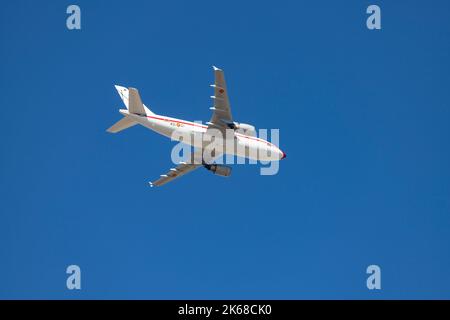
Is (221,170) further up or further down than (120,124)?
further down

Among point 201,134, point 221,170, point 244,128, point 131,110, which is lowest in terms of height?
point 221,170

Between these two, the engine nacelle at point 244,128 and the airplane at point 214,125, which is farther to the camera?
the engine nacelle at point 244,128

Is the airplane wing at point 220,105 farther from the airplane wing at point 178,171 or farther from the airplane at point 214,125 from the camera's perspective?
the airplane wing at point 178,171

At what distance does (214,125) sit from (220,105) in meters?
1.80

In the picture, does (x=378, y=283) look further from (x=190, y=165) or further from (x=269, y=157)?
(x=190, y=165)

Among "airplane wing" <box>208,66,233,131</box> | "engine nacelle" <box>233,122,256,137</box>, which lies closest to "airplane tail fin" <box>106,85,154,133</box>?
"airplane wing" <box>208,66,233,131</box>

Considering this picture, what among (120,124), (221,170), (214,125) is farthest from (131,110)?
(221,170)

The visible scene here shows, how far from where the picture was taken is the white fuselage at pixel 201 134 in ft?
178

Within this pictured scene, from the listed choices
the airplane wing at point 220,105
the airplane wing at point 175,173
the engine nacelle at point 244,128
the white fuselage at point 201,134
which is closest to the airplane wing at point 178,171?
the airplane wing at point 175,173

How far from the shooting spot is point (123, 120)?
178 ft

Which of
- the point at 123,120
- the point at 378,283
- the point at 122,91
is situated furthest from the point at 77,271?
the point at 378,283

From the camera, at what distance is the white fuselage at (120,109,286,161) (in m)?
54.2

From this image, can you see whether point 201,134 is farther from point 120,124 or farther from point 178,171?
point 178,171

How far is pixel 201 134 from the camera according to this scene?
55.0 metres
